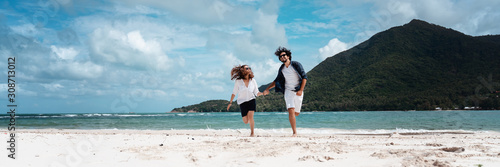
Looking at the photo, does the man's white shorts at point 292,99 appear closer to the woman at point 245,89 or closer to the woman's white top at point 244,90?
the woman at point 245,89

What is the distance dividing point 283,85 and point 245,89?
1.04 metres

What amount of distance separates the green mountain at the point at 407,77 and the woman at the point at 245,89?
5989 centimetres

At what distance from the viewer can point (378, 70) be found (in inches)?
2581

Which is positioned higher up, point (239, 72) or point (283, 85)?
point (239, 72)

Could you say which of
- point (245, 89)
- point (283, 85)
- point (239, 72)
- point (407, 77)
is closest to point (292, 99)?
point (283, 85)

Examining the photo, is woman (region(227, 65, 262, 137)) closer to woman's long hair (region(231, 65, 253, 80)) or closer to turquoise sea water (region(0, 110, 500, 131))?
woman's long hair (region(231, 65, 253, 80))

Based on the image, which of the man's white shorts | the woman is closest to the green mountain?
the woman

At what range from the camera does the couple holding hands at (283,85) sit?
24.2 feet

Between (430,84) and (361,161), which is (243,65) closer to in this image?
(361,161)

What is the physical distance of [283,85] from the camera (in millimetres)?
7539

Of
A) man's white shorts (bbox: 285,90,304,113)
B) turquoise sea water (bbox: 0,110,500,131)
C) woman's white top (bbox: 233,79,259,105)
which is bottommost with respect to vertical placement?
turquoise sea water (bbox: 0,110,500,131)

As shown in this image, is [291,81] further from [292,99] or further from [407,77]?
[407,77]

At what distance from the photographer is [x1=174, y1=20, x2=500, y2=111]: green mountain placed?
196ft

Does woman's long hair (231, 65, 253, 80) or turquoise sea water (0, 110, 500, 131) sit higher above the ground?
woman's long hair (231, 65, 253, 80)
